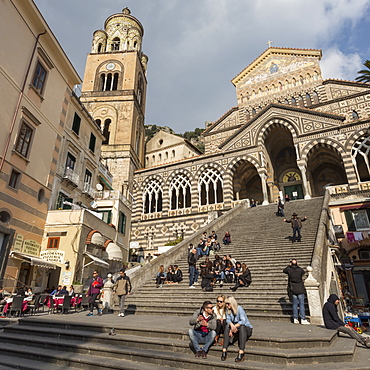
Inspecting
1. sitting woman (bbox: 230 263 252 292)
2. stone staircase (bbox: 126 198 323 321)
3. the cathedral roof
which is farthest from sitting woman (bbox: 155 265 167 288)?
the cathedral roof

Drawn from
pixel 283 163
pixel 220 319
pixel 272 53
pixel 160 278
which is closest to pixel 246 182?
pixel 283 163

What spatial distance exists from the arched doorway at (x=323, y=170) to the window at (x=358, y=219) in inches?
237

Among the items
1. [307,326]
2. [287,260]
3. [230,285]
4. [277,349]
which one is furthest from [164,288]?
[277,349]

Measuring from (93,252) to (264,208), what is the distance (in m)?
13.1

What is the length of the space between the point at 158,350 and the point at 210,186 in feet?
77.8

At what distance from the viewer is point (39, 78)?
1595cm

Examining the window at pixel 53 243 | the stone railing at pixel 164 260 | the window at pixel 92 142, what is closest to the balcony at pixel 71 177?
the window at pixel 92 142

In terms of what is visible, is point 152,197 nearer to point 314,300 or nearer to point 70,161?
point 70,161

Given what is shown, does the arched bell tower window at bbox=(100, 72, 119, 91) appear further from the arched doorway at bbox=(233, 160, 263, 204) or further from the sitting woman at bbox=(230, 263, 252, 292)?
the sitting woman at bbox=(230, 263, 252, 292)

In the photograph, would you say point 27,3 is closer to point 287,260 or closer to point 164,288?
point 164,288

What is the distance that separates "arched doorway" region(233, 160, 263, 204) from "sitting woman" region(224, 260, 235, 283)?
16.9 metres

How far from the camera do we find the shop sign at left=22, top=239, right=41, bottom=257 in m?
13.9

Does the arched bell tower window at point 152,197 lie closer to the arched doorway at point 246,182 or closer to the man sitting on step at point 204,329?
the arched doorway at point 246,182

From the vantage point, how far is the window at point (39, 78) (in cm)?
1556
